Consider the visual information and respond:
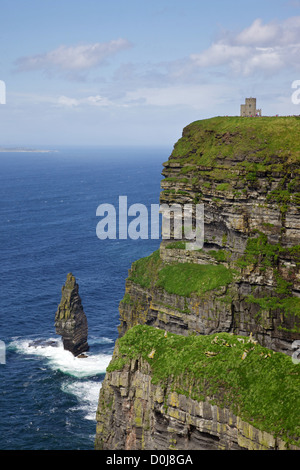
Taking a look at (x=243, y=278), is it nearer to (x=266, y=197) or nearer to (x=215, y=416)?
(x=266, y=197)

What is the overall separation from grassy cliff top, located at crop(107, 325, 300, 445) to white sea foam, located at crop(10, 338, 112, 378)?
5135 centimetres

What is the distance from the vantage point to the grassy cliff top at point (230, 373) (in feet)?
132

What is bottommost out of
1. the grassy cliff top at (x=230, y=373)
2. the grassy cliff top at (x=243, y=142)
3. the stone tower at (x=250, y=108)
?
the grassy cliff top at (x=230, y=373)

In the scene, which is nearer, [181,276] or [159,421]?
[159,421]

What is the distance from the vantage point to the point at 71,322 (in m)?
104

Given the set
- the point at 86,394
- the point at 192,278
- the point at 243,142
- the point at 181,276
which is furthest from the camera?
the point at 86,394

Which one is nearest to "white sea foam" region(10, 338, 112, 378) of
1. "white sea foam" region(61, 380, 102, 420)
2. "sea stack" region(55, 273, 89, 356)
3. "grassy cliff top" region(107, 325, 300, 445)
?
"sea stack" region(55, 273, 89, 356)

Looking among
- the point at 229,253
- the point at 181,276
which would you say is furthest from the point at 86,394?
the point at 229,253

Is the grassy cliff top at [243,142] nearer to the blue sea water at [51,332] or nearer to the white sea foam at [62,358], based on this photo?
the white sea foam at [62,358]

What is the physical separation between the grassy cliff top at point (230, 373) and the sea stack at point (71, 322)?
55.4 meters

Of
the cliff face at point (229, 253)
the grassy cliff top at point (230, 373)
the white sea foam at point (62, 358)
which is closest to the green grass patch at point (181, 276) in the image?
the cliff face at point (229, 253)

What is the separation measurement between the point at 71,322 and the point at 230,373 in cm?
6426

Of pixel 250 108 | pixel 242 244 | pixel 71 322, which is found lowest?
pixel 71 322

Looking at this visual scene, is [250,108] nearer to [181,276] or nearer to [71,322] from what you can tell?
[181,276]
